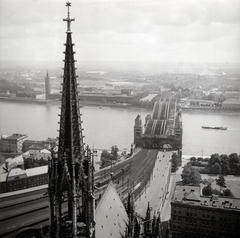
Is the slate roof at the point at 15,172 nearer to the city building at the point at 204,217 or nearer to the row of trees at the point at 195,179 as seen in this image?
the city building at the point at 204,217

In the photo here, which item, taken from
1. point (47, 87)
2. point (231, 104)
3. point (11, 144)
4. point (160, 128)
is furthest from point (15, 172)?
point (231, 104)

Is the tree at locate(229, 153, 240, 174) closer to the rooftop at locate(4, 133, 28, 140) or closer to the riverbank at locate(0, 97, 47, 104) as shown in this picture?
the riverbank at locate(0, 97, 47, 104)

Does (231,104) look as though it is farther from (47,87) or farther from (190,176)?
(47,87)

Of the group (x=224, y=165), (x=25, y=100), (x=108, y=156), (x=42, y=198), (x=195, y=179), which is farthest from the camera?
(x=25, y=100)

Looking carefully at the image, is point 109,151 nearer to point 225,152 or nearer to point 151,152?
point 151,152

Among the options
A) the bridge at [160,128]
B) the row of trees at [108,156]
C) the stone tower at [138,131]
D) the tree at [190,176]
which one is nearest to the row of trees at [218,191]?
the tree at [190,176]

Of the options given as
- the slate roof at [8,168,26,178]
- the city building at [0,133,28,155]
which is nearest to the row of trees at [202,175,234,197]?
the slate roof at [8,168,26,178]
